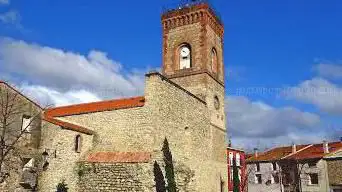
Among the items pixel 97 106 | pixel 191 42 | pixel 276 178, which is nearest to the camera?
pixel 97 106

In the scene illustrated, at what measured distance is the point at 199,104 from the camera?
28250 mm

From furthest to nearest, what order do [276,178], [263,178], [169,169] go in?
[263,178]
[276,178]
[169,169]

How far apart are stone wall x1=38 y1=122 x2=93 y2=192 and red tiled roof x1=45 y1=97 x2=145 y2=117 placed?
125 inches

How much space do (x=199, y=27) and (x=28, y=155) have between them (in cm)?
1808

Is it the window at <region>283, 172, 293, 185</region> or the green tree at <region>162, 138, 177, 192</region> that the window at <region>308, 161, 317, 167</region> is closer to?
the window at <region>283, 172, 293, 185</region>

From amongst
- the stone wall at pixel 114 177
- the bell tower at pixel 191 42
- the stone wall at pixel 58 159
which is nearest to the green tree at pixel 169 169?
the stone wall at pixel 114 177

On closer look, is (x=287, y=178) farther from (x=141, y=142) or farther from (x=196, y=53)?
(x=141, y=142)

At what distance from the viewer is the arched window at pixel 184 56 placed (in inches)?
1285

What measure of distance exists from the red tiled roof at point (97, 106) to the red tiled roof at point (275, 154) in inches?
1130

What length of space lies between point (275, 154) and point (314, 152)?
5681 mm

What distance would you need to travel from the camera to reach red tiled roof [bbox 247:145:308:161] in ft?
159

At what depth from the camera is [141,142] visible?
2162cm

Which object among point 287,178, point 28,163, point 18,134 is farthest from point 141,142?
point 287,178

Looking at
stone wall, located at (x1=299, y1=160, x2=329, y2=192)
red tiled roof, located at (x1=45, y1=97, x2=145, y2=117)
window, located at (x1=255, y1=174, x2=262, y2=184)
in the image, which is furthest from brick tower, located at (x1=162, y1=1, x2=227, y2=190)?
window, located at (x1=255, y1=174, x2=262, y2=184)
